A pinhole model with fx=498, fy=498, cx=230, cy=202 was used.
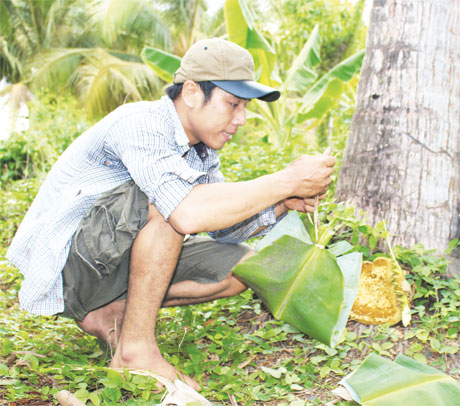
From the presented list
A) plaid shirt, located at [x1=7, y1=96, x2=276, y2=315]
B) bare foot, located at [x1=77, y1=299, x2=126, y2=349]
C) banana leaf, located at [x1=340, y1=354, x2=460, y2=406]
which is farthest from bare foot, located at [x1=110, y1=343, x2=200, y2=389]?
banana leaf, located at [x1=340, y1=354, x2=460, y2=406]

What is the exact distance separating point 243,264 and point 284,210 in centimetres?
52

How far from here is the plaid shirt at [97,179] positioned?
70.9 inches

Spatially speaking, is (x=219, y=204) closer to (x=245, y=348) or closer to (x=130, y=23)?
(x=245, y=348)

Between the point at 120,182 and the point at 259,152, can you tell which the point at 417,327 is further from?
the point at 259,152

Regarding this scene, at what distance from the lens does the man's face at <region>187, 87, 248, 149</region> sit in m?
2.03

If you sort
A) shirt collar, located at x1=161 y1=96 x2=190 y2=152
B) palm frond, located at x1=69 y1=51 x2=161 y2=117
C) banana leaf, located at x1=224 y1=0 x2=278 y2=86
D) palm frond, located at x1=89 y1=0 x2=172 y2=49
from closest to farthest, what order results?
shirt collar, located at x1=161 y1=96 x2=190 y2=152 < banana leaf, located at x1=224 y1=0 x2=278 y2=86 < palm frond, located at x1=89 y1=0 x2=172 y2=49 < palm frond, located at x1=69 y1=51 x2=161 y2=117

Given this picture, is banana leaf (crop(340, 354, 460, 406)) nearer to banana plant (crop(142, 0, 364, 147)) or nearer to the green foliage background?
the green foliage background

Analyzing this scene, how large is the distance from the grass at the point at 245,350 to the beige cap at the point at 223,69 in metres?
0.67

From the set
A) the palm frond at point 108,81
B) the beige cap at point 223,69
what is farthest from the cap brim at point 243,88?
the palm frond at point 108,81

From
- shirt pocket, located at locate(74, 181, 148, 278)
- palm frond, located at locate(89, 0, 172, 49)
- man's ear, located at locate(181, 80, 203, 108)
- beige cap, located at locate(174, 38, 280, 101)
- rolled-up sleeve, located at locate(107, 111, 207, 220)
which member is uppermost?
palm frond, located at locate(89, 0, 172, 49)

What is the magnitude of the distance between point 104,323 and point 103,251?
445 mm

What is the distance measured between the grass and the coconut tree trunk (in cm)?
16

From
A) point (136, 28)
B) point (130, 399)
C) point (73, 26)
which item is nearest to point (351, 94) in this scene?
point (130, 399)

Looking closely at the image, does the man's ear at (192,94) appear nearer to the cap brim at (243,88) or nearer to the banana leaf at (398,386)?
the cap brim at (243,88)
